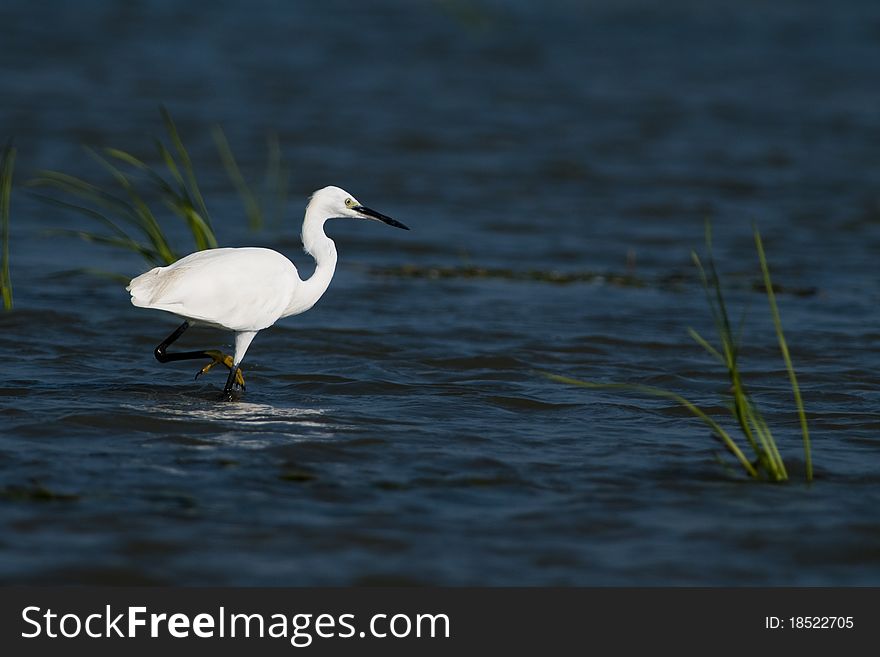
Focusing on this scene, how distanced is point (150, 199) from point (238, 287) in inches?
252

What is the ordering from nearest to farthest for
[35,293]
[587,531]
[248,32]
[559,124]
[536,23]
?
1. [587,531]
2. [35,293]
3. [559,124]
4. [248,32]
5. [536,23]

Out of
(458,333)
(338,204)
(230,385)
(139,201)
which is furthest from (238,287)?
(458,333)

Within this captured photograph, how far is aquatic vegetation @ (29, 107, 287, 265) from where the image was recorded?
25.7ft

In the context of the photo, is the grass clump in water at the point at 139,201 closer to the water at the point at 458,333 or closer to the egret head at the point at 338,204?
the water at the point at 458,333

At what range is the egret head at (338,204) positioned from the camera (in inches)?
286

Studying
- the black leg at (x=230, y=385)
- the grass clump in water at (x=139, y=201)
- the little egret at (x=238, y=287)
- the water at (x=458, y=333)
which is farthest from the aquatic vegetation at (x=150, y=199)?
the black leg at (x=230, y=385)

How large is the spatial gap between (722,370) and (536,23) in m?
17.3

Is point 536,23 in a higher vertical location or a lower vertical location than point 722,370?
higher

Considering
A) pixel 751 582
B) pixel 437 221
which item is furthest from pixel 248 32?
pixel 751 582

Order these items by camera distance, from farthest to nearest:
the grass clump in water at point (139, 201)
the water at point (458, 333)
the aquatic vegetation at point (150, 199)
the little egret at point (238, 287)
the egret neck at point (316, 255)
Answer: the aquatic vegetation at point (150, 199) → the grass clump in water at point (139, 201) → the egret neck at point (316, 255) → the little egret at point (238, 287) → the water at point (458, 333)

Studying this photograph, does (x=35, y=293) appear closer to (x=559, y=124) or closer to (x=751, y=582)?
(x=751, y=582)

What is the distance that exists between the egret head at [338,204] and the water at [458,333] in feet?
3.19

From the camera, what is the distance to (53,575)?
182 inches

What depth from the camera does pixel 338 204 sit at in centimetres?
731
